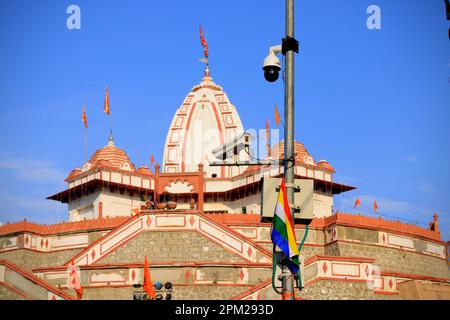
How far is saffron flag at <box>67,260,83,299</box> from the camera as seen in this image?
30.2m

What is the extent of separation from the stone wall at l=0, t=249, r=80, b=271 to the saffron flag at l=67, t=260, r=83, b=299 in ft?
21.4

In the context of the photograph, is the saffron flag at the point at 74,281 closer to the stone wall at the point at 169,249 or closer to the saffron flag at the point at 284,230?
the stone wall at the point at 169,249

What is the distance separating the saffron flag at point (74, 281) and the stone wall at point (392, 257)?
12598 millimetres

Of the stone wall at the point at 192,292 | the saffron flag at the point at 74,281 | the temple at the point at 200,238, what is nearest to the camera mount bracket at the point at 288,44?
the temple at the point at 200,238

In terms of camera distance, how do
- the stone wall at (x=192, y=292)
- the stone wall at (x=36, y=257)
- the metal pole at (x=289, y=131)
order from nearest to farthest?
the metal pole at (x=289, y=131) → the stone wall at (x=192, y=292) → the stone wall at (x=36, y=257)

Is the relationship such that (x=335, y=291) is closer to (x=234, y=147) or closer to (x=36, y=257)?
(x=36, y=257)

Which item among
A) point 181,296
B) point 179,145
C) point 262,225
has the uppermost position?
point 179,145

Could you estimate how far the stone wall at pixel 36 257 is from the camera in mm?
39781

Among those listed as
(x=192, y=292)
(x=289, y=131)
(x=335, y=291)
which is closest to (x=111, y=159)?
(x=192, y=292)

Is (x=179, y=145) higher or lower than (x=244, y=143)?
higher

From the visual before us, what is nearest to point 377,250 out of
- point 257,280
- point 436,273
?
point 436,273

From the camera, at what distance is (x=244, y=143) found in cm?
1429
